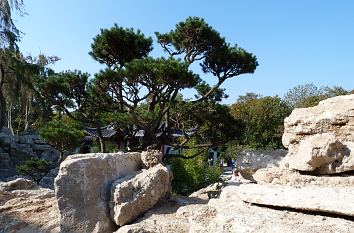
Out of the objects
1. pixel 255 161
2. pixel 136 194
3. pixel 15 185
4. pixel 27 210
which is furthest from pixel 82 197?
pixel 255 161

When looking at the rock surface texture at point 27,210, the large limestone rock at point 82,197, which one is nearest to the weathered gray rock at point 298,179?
the large limestone rock at point 82,197

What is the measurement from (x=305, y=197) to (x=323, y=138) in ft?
2.18

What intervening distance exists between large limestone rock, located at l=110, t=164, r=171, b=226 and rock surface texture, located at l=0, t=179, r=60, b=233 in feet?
2.95

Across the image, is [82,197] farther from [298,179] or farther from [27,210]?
[298,179]

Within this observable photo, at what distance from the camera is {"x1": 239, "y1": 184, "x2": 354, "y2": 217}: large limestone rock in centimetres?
261

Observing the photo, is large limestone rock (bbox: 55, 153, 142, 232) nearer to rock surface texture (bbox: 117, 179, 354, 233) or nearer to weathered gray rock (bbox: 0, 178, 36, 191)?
rock surface texture (bbox: 117, 179, 354, 233)

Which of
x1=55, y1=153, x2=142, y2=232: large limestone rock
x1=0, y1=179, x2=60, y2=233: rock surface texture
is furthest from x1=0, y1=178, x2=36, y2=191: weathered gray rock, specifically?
x1=55, y1=153, x2=142, y2=232: large limestone rock

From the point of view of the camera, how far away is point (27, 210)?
4523mm

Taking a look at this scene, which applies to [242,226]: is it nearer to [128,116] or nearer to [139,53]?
[128,116]

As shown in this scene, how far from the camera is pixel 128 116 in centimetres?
730

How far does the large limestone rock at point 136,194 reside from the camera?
136 inches

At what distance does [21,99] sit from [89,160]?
15.4 meters

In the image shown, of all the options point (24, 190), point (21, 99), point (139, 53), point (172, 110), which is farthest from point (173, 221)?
point (21, 99)

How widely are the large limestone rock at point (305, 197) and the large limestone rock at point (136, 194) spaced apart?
0.86 m
